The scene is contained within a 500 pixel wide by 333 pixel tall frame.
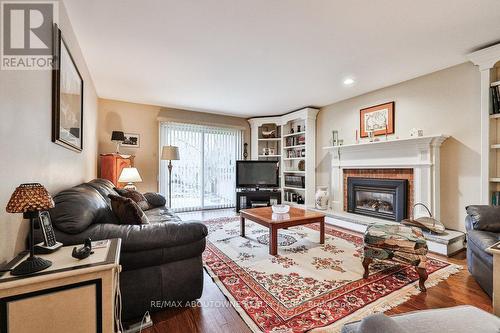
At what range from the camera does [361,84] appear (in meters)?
3.73

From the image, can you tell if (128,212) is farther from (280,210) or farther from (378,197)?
(378,197)

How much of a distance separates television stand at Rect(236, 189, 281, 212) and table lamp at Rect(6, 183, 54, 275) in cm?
440

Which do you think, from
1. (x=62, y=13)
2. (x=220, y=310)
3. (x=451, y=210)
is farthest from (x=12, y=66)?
(x=451, y=210)

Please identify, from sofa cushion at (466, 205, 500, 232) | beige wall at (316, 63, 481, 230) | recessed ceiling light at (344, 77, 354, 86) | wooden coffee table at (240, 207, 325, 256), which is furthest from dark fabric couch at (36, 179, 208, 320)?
beige wall at (316, 63, 481, 230)

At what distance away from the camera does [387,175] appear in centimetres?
378

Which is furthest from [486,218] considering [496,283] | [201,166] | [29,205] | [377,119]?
[201,166]

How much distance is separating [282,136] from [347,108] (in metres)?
1.77

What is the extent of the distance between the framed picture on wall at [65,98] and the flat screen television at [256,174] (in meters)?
3.45

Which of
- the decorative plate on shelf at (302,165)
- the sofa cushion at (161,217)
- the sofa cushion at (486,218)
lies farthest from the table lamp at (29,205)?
the decorative plate on shelf at (302,165)

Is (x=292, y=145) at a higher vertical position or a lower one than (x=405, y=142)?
higher

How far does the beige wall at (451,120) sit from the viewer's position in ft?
9.60

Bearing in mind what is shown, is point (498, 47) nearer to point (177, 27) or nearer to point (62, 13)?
point (177, 27)

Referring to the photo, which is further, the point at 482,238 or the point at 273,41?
the point at 273,41

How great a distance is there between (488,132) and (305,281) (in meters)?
2.80
